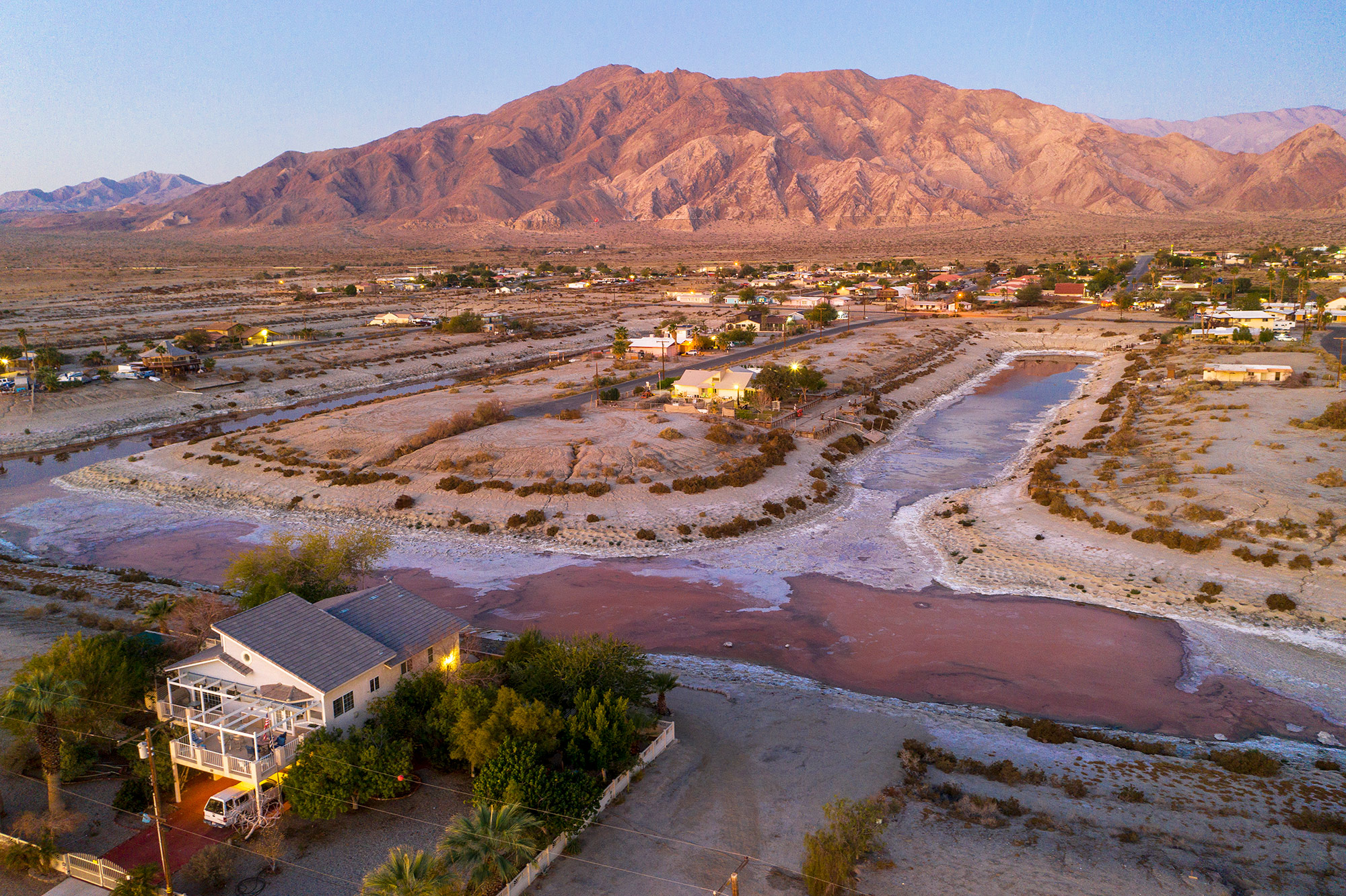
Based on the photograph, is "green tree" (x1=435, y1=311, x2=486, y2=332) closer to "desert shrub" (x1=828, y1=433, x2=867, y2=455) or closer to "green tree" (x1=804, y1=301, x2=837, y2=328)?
"green tree" (x1=804, y1=301, x2=837, y2=328)

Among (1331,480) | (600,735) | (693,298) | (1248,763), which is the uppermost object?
(693,298)

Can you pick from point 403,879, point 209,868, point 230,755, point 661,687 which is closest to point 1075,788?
point 661,687

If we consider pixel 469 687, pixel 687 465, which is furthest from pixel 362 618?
pixel 687 465

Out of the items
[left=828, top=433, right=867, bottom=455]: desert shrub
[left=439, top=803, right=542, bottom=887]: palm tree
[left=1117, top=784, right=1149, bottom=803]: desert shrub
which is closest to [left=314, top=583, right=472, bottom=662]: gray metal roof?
[left=439, top=803, right=542, bottom=887]: palm tree

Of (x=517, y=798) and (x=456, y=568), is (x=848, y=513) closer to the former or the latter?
(x=456, y=568)

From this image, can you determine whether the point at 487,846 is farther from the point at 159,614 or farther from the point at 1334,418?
the point at 1334,418

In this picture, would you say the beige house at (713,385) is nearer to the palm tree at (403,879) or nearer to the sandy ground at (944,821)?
the sandy ground at (944,821)

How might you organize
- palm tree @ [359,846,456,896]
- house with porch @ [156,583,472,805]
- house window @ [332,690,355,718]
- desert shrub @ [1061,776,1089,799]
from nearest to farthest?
palm tree @ [359,846,456,896]
house with porch @ [156,583,472,805]
desert shrub @ [1061,776,1089,799]
house window @ [332,690,355,718]
